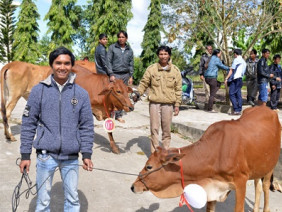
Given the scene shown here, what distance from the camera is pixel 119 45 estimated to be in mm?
6777

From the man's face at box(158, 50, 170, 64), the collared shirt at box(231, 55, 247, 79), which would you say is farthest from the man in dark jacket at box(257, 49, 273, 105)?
the man's face at box(158, 50, 170, 64)

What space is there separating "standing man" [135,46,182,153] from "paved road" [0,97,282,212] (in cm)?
83

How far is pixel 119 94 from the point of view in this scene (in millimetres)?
5762

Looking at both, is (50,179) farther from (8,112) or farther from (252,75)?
(252,75)

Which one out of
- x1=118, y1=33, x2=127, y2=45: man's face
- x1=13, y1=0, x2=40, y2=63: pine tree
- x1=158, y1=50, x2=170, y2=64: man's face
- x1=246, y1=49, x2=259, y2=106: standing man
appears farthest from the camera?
x1=13, y1=0, x2=40, y2=63: pine tree

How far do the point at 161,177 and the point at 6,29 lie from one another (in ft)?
135

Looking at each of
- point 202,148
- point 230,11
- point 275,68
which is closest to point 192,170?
point 202,148

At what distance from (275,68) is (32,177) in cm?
791

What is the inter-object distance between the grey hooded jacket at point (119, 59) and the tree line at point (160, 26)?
4.72 m

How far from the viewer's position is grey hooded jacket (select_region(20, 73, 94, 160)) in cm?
273

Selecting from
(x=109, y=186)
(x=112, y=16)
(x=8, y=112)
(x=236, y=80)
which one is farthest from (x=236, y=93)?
(x=112, y=16)

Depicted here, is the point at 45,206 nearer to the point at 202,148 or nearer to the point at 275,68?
the point at 202,148

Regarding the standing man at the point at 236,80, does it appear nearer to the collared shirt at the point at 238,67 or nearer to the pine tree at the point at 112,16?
the collared shirt at the point at 238,67

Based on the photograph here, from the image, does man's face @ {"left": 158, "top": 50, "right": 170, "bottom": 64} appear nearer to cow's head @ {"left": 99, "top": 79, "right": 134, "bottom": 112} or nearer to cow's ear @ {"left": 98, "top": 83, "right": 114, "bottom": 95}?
cow's head @ {"left": 99, "top": 79, "right": 134, "bottom": 112}
